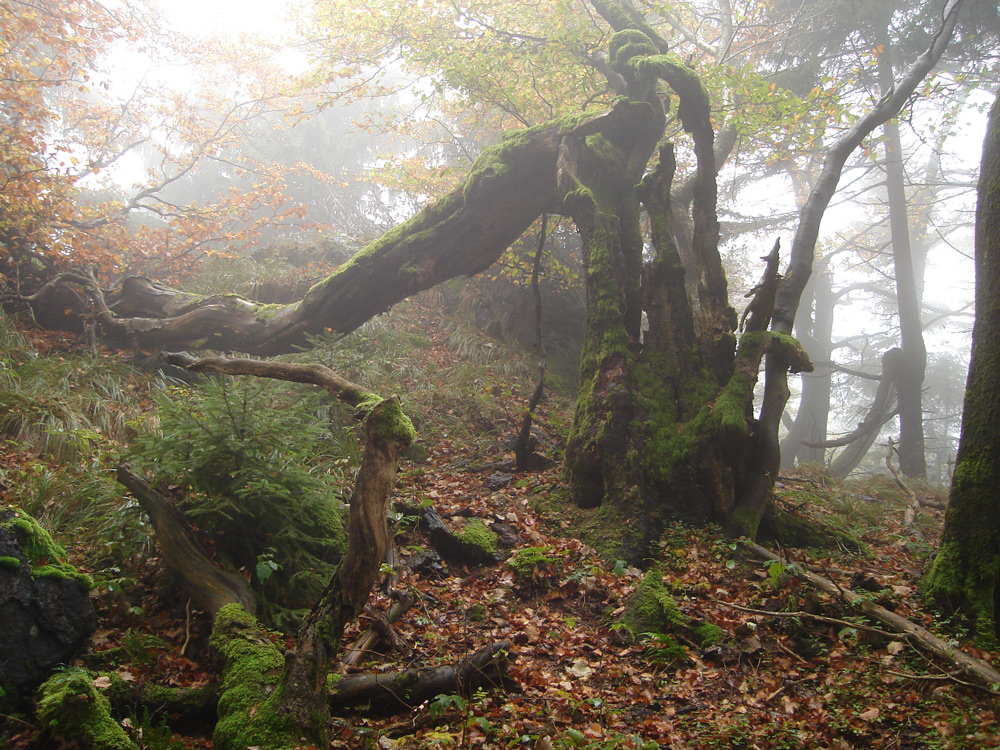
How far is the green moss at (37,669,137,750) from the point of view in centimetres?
241

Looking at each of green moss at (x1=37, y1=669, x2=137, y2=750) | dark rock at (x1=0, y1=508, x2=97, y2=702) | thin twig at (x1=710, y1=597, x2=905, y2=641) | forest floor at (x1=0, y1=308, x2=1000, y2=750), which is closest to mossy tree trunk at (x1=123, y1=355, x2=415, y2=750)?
forest floor at (x1=0, y1=308, x2=1000, y2=750)

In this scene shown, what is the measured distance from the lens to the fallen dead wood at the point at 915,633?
313 cm

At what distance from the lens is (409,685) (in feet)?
10.3

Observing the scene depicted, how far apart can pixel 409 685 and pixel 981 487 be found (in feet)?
13.4

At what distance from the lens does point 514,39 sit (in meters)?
10.7

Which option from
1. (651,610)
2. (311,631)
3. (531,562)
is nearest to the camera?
(311,631)

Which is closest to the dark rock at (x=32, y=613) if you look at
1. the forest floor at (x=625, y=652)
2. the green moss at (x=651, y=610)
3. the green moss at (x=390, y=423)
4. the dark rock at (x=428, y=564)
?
the forest floor at (x=625, y=652)

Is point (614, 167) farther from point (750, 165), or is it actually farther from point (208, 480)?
point (750, 165)

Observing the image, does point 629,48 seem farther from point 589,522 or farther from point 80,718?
point 80,718

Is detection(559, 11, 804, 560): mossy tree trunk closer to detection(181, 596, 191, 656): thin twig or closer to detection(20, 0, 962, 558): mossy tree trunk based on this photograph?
detection(20, 0, 962, 558): mossy tree trunk

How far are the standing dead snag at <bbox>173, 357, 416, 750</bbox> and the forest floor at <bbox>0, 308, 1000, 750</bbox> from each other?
276 mm

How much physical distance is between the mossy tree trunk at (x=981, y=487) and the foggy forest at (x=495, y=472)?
0.02 m

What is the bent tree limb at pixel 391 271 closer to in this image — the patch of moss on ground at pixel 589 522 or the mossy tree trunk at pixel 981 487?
the patch of moss on ground at pixel 589 522

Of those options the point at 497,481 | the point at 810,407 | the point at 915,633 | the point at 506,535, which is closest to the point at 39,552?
the point at 506,535
